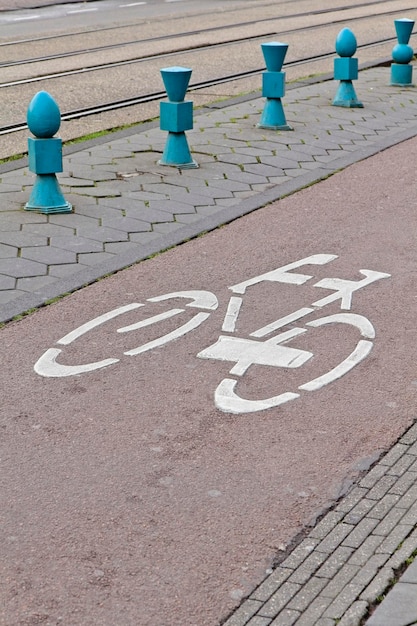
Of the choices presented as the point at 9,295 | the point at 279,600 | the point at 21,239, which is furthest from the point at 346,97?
the point at 279,600

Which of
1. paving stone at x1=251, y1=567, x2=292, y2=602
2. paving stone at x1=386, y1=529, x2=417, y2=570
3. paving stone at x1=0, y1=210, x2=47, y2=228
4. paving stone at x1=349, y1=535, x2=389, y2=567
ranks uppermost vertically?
paving stone at x1=0, y1=210, x2=47, y2=228

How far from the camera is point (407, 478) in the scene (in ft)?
13.1

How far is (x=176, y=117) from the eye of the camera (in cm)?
900

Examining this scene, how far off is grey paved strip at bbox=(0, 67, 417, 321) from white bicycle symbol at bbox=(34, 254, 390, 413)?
0.67 metres

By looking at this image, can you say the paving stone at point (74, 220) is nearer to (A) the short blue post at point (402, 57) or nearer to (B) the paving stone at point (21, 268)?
(B) the paving stone at point (21, 268)

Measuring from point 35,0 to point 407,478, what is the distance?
26931 millimetres

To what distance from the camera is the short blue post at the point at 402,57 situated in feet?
45.1

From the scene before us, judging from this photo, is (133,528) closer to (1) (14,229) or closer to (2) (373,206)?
(1) (14,229)

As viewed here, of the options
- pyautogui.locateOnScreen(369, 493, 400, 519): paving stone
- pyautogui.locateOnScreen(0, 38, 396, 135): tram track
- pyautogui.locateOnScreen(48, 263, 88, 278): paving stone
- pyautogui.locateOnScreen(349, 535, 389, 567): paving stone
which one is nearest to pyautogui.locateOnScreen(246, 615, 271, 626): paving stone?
pyautogui.locateOnScreen(349, 535, 389, 567): paving stone

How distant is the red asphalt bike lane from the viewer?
3.39m

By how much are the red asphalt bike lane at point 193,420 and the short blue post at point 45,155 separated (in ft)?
4.27

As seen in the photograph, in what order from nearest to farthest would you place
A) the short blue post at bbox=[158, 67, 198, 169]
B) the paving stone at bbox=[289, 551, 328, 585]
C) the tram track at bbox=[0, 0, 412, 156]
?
the paving stone at bbox=[289, 551, 328, 585] → the short blue post at bbox=[158, 67, 198, 169] → the tram track at bbox=[0, 0, 412, 156]

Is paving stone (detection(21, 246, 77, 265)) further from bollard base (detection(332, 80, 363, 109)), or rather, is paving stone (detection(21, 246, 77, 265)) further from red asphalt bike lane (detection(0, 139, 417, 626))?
bollard base (detection(332, 80, 363, 109))

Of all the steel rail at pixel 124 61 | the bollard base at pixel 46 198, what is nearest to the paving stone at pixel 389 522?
the bollard base at pixel 46 198
